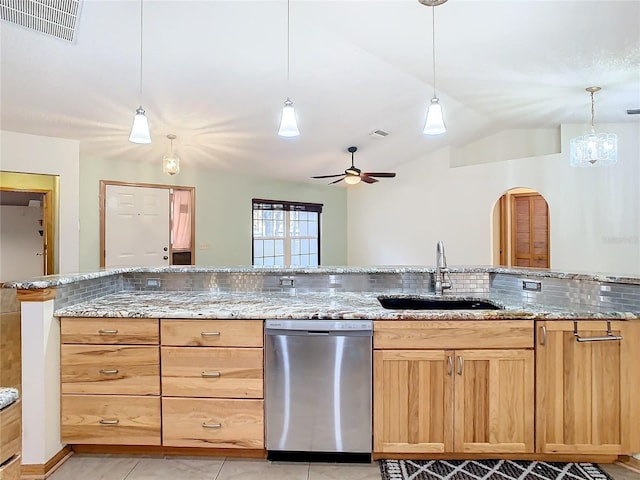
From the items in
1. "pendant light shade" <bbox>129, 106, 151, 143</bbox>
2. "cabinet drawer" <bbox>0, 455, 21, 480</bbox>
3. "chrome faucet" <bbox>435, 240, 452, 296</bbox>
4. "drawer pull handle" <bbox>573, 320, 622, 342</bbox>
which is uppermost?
"pendant light shade" <bbox>129, 106, 151, 143</bbox>

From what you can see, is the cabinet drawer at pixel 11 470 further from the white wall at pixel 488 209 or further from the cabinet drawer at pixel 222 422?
the white wall at pixel 488 209

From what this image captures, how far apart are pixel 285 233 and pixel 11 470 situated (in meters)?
6.81

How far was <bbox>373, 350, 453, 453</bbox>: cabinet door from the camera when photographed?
2.03 meters

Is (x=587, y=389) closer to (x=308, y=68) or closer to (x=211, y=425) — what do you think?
(x=211, y=425)

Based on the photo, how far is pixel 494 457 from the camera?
6.74 ft

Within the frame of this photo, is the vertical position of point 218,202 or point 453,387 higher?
point 218,202

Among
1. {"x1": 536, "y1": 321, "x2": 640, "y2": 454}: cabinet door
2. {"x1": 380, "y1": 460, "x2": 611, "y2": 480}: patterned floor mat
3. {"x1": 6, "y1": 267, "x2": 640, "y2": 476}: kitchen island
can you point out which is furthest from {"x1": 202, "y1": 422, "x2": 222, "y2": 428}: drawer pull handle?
{"x1": 536, "y1": 321, "x2": 640, "y2": 454}: cabinet door

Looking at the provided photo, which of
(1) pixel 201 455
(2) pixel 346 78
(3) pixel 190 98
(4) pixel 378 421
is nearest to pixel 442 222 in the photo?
(2) pixel 346 78

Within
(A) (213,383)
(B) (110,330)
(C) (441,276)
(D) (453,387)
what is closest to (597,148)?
(C) (441,276)

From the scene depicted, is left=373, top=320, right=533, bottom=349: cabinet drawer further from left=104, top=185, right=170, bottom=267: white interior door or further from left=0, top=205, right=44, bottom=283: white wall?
left=0, top=205, right=44, bottom=283: white wall

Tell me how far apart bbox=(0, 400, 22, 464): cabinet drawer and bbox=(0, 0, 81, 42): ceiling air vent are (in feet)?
9.16

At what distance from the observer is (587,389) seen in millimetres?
1994

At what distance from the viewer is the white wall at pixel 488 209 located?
4871mm

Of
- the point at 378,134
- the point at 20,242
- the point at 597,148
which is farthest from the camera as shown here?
the point at 20,242
